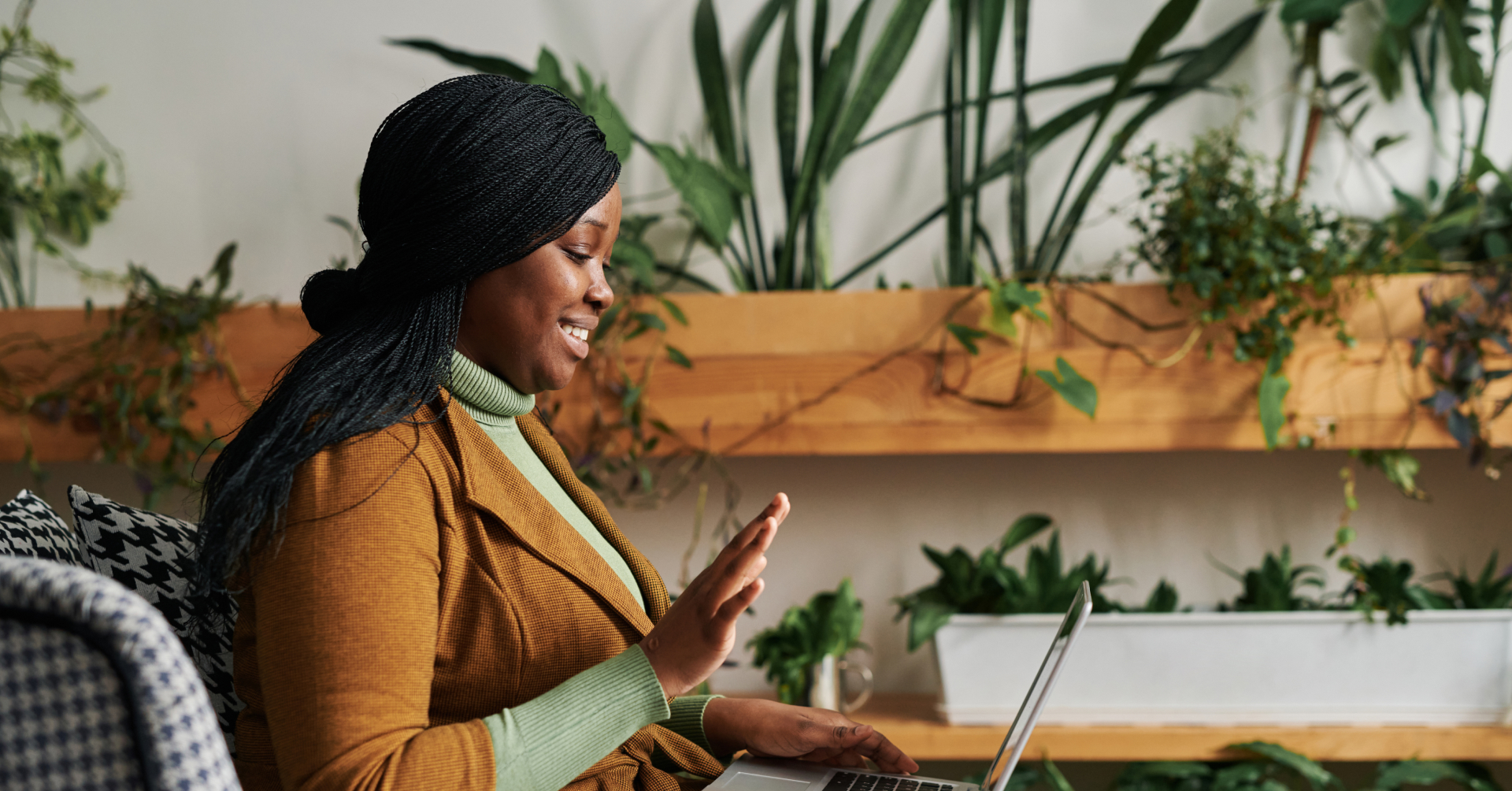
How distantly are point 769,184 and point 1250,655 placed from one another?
3.55 ft

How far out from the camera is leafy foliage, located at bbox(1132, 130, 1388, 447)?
56.3 inches

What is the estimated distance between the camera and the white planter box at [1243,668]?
148cm

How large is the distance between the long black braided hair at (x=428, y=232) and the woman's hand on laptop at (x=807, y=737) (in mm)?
427

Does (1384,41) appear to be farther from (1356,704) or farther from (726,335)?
(726,335)

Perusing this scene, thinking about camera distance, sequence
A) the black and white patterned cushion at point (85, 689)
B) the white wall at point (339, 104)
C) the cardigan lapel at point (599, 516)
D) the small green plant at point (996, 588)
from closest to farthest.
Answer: the black and white patterned cushion at point (85, 689)
the cardigan lapel at point (599, 516)
the small green plant at point (996, 588)
the white wall at point (339, 104)

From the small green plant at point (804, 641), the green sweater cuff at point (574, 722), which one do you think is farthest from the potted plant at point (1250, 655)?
the green sweater cuff at point (574, 722)

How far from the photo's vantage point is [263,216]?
6.15 feet

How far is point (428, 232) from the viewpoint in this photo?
76 centimetres

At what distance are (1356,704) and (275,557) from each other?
1.51 m

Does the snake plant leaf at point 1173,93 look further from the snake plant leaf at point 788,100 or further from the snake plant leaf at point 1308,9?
the snake plant leaf at point 788,100

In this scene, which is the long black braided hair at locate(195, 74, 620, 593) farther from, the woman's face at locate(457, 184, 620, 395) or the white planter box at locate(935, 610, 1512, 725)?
the white planter box at locate(935, 610, 1512, 725)

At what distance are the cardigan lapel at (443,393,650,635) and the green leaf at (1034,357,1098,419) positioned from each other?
0.83 m

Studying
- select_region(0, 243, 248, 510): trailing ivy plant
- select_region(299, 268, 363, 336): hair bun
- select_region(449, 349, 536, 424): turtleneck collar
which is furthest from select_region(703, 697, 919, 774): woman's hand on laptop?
select_region(0, 243, 248, 510): trailing ivy plant

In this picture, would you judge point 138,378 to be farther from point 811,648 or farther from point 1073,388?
point 1073,388
